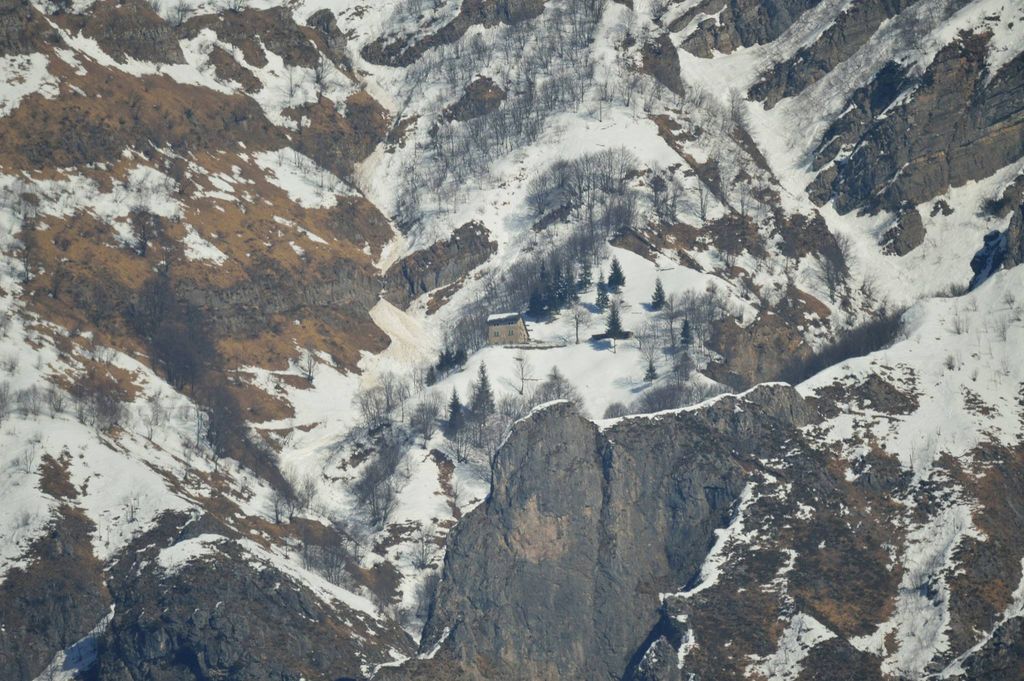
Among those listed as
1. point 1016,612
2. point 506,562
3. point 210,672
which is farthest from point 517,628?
point 1016,612

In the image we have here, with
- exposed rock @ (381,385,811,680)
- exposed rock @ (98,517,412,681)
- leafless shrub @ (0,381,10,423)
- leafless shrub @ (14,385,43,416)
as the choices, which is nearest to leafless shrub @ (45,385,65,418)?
leafless shrub @ (14,385,43,416)

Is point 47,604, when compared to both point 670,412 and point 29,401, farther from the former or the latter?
point 670,412

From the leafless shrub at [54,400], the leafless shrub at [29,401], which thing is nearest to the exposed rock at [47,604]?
the leafless shrub at [29,401]

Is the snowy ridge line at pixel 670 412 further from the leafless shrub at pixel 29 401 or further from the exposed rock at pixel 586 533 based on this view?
the leafless shrub at pixel 29 401

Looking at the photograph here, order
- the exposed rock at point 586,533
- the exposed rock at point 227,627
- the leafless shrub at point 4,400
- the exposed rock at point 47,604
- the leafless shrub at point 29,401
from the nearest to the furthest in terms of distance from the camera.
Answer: the exposed rock at point 227,627 → the exposed rock at point 47,604 → the exposed rock at point 586,533 → the leafless shrub at point 4,400 → the leafless shrub at point 29,401

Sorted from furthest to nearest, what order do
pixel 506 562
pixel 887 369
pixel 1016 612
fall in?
pixel 887 369 < pixel 506 562 < pixel 1016 612

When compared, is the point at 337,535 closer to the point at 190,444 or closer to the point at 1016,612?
the point at 190,444

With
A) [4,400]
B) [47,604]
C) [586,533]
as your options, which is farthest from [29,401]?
[586,533]

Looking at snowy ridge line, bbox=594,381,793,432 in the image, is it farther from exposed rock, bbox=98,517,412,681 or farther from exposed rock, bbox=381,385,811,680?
exposed rock, bbox=98,517,412,681

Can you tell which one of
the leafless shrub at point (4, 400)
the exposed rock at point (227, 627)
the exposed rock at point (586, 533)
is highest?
the leafless shrub at point (4, 400)

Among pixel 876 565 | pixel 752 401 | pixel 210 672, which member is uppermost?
pixel 752 401
